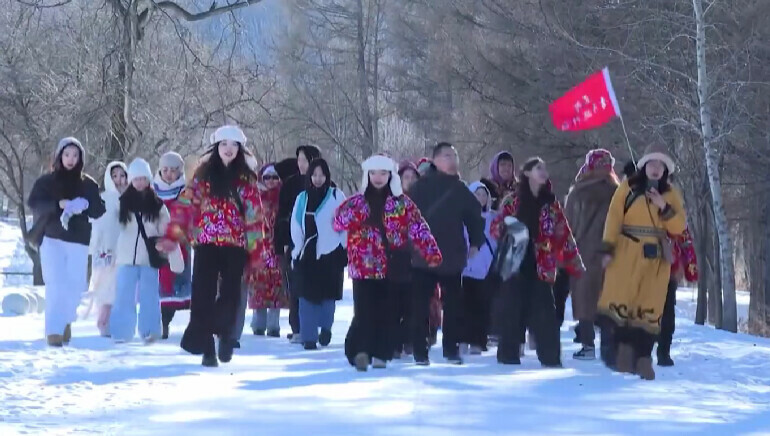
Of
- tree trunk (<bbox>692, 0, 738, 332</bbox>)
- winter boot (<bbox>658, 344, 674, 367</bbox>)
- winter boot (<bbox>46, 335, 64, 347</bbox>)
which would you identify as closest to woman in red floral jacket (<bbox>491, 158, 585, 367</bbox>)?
winter boot (<bbox>658, 344, 674, 367</bbox>)

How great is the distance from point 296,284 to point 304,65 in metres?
26.6

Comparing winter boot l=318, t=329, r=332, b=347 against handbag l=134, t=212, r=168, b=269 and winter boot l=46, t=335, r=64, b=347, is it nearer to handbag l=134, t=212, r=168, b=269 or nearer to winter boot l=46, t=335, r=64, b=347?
handbag l=134, t=212, r=168, b=269

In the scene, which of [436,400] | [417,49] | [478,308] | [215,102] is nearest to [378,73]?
[417,49]

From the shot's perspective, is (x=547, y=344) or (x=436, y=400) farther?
(x=547, y=344)

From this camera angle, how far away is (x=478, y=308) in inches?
495

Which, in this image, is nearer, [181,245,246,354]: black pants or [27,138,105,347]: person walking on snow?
[181,245,246,354]: black pants

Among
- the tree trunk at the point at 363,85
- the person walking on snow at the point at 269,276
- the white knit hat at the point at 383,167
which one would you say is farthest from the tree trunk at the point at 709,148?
the tree trunk at the point at 363,85

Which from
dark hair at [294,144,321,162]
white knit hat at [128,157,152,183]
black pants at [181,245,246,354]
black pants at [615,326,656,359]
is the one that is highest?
dark hair at [294,144,321,162]

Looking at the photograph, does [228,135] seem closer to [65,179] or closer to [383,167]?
[383,167]

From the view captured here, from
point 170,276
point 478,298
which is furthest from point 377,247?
point 170,276

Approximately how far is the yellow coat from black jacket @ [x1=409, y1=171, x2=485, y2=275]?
1388 mm

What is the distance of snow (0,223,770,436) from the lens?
25.1 feet

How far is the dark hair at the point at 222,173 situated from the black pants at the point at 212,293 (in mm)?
449

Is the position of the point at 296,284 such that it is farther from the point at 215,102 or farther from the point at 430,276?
the point at 215,102
